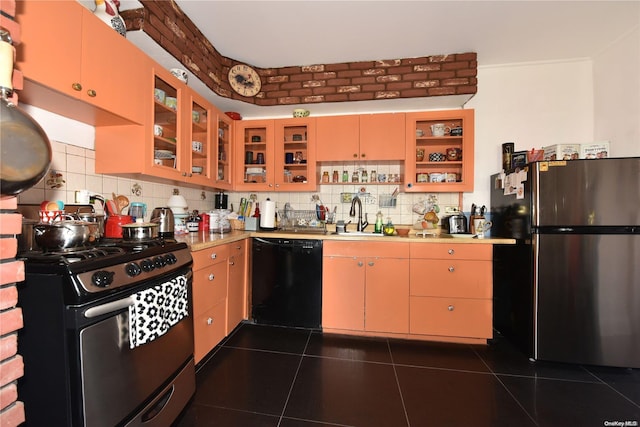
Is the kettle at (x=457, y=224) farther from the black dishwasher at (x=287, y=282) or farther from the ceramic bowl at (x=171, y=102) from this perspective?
the ceramic bowl at (x=171, y=102)

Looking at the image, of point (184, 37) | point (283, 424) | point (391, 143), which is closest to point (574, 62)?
point (391, 143)

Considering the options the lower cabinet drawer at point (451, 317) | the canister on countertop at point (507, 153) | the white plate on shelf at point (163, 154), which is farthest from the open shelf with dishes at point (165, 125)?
the canister on countertop at point (507, 153)

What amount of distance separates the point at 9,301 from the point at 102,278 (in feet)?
0.72

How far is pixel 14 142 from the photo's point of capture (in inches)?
28.1

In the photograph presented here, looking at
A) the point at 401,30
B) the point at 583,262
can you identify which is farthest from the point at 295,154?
the point at 583,262

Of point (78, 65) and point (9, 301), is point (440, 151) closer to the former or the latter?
point (78, 65)

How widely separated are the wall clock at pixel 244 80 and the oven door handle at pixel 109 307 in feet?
6.86

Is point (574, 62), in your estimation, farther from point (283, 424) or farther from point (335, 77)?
point (283, 424)

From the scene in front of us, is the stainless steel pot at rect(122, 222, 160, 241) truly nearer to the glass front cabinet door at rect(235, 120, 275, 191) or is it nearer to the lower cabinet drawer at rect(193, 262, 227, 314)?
the lower cabinet drawer at rect(193, 262, 227, 314)

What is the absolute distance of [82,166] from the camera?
5.02 ft

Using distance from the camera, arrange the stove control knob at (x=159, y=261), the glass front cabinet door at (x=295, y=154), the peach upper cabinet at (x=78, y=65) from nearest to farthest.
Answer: the peach upper cabinet at (x=78, y=65) < the stove control knob at (x=159, y=261) < the glass front cabinet door at (x=295, y=154)

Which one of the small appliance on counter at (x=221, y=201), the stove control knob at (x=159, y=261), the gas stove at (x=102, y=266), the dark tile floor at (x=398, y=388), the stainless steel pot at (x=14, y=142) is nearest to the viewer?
the stainless steel pot at (x=14, y=142)

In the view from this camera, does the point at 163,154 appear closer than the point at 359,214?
Yes

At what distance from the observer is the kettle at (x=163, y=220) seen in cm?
166
